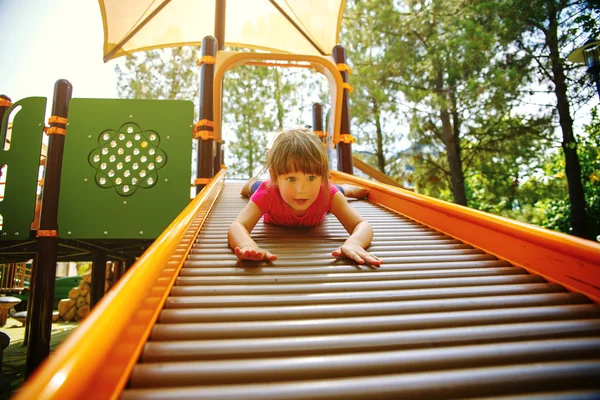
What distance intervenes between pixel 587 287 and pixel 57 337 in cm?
808

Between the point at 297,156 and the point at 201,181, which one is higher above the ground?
the point at 201,181

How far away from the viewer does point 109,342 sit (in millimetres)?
1044

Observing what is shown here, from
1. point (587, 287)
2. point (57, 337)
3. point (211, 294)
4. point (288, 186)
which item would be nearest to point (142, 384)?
point (211, 294)

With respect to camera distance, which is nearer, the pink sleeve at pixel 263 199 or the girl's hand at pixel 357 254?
the girl's hand at pixel 357 254

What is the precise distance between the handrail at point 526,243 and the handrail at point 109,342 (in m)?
1.89

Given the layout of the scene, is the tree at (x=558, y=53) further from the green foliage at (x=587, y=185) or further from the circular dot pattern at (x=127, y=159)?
the circular dot pattern at (x=127, y=159)

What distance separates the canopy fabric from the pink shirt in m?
8.66

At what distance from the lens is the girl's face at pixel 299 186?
8.19ft

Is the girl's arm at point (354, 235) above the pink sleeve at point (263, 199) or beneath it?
beneath

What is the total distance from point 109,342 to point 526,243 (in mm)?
2067

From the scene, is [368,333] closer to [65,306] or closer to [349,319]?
[349,319]

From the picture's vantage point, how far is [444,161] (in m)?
12.5

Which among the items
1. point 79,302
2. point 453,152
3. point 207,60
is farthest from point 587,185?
point 79,302

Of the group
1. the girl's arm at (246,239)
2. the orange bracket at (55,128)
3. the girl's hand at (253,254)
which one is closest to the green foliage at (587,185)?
the girl's arm at (246,239)
